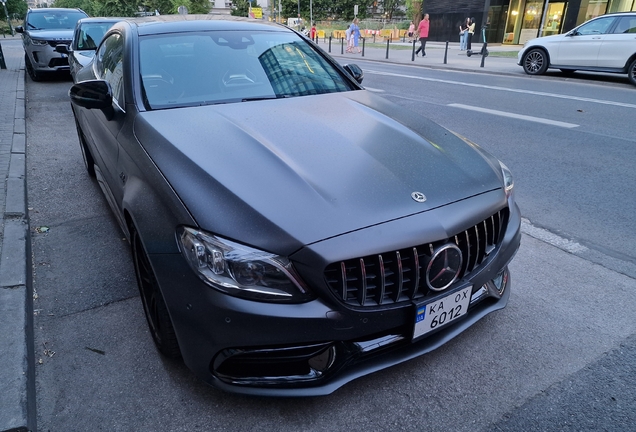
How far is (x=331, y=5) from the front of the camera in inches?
2694

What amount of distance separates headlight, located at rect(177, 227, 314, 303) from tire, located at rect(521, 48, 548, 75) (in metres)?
14.7

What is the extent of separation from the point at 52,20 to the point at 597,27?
596 inches

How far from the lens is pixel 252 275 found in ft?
5.82

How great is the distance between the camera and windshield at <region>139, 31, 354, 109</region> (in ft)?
9.70

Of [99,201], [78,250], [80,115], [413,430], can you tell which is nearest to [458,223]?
[413,430]

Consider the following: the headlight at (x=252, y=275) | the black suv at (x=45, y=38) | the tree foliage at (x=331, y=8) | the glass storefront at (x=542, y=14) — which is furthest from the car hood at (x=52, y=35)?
the tree foliage at (x=331, y=8)

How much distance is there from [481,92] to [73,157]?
8.85 m

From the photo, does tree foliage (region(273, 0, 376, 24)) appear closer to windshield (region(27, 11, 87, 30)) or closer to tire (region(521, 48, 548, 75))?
tire (region(521, 48, 548, 75))

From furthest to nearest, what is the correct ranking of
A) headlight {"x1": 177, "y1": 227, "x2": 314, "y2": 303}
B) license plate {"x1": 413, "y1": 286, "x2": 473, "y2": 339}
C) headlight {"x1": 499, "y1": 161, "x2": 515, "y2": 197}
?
headlight {"x1": 499, "y1": 161, "x2": 515, "y2": 197}
license plate {"x1": 413, "y1": 286, "x2": 473, "y2": 339}
headlight {"x1": 177, "y1": 227, "x2": 314, "y2": 303}

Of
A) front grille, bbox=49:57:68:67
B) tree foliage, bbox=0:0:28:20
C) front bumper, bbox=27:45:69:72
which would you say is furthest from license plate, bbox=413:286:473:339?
tree foliage, bbox=0:0:28:20

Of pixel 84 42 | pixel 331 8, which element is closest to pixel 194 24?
pixel 84 42

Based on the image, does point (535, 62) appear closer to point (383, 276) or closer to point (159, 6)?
point (383, 276)

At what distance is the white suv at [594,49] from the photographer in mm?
11875

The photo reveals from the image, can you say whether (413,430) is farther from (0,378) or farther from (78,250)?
(78,250)
